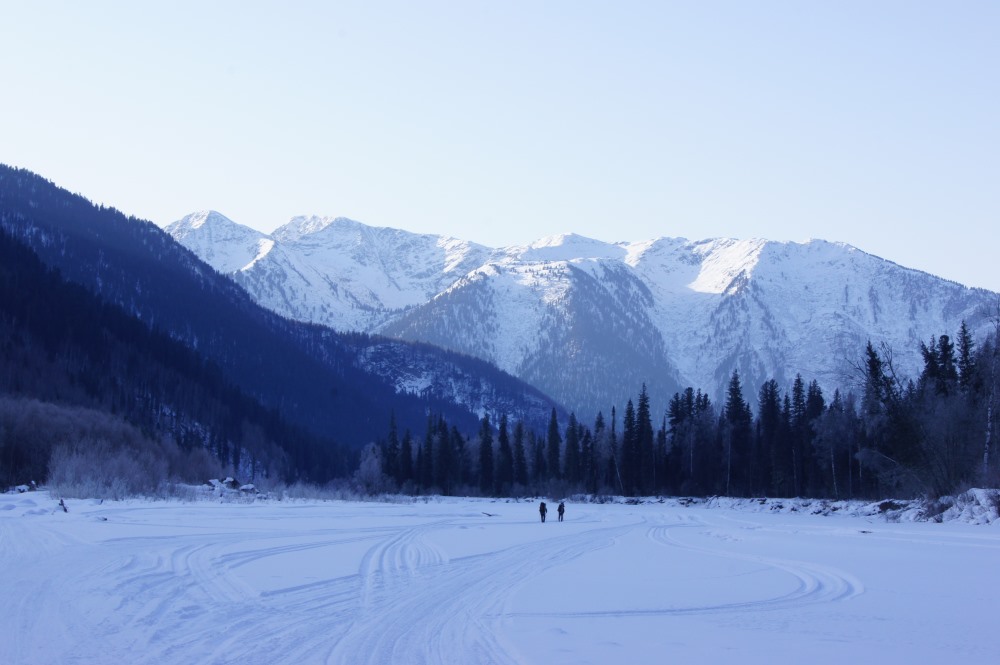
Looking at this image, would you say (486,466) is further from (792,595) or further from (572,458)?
(792,595)

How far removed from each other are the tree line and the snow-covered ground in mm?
25569

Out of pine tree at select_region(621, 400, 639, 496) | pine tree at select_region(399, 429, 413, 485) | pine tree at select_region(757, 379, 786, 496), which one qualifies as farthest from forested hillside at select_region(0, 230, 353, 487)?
pine tree at select_region(757, 379, 786, 496)

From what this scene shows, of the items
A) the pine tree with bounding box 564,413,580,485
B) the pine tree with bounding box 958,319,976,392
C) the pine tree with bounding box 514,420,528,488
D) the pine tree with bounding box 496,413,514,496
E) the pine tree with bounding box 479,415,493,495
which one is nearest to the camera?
the pine tree with bounding box 958,319,976,392

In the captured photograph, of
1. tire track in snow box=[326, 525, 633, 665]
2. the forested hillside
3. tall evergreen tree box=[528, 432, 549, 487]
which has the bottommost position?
tire track in snow box=[326, 525, 633, 665]

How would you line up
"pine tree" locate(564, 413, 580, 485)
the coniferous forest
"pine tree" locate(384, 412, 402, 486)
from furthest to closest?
"pine tree" locate(384, 412, 402, 486) < "pine tree" locate(564, 413, 580, 485) < the coniferous forest

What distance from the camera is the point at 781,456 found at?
88.1m

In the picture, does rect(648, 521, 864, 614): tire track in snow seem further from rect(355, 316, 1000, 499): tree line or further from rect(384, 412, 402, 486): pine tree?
rect(384, 412, 402, 486): pine tree

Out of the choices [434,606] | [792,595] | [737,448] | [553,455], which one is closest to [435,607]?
[434,606]

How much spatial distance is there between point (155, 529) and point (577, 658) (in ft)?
69.4

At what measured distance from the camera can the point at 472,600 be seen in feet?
48.5

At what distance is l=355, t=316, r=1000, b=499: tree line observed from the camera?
49.4 meters

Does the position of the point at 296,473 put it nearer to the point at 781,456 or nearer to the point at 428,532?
the point at 781,456

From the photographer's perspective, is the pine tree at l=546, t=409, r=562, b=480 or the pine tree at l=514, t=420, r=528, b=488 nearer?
the pine tree at l=546, t=409, r=562, b=480

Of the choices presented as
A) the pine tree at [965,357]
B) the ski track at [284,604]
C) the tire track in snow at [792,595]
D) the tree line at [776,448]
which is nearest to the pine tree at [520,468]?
the tree line at [776,448]
